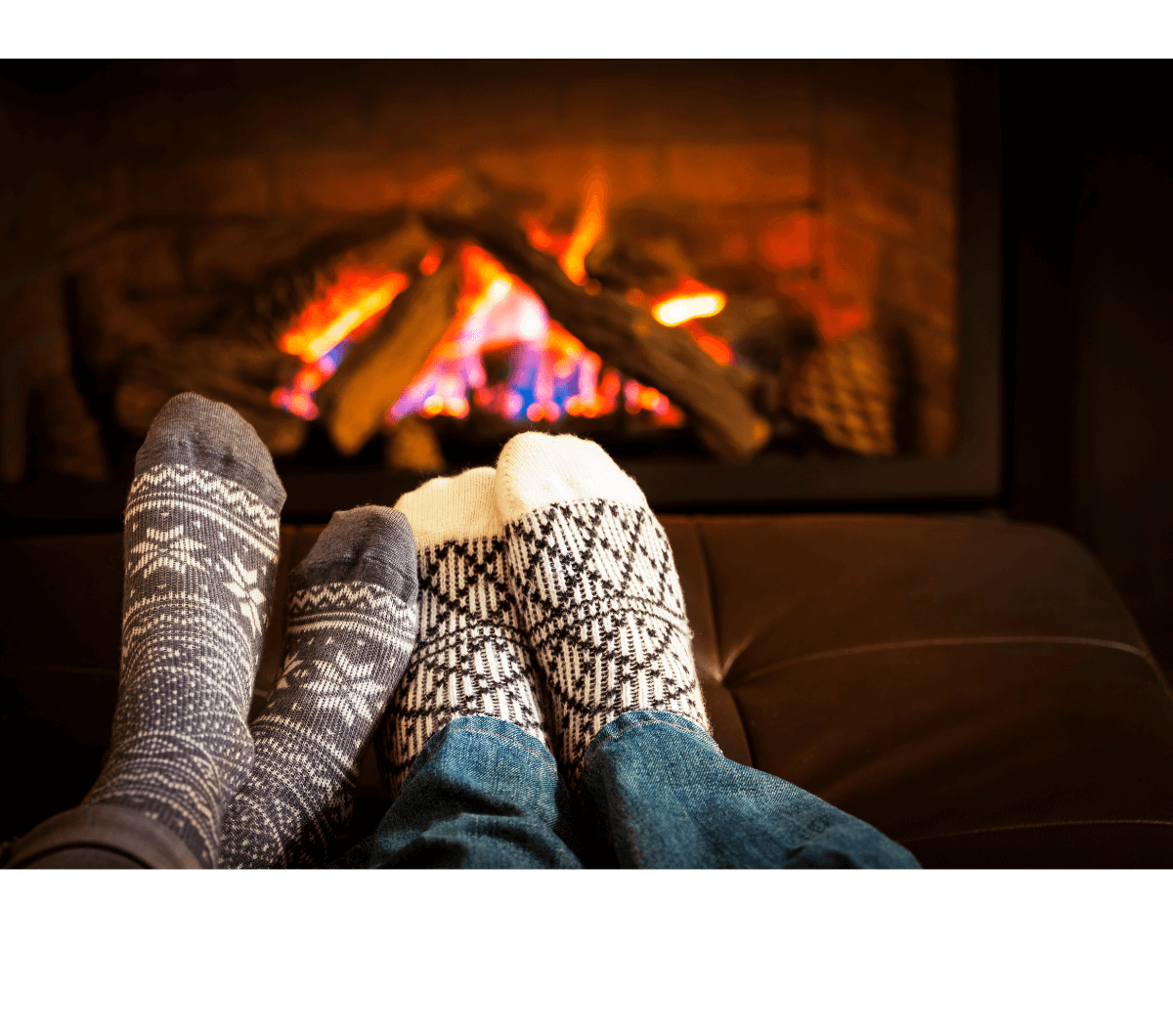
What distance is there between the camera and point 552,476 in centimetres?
81

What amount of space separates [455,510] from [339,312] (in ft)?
2.26

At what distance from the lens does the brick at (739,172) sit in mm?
1438

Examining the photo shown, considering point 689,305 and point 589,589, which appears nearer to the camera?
point 589,589

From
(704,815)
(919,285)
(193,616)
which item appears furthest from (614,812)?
(919,285)

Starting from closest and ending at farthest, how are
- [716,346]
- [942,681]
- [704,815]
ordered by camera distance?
[704,815] → [942,681] → [716,346]

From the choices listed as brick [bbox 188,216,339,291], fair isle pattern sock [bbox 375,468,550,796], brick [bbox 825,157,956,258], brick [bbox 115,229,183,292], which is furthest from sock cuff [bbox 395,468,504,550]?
brick [bbox 825,157,956,258]

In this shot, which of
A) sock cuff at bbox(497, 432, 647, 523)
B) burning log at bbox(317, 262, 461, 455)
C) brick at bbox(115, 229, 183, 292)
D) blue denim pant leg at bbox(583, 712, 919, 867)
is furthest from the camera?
brick at bbox(115, 229, 183, 292)

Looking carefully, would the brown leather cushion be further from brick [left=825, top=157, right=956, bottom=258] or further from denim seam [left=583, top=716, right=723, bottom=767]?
brick [left=825, top=157, right=956, bottom=258]

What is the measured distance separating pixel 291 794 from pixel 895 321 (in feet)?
4.00

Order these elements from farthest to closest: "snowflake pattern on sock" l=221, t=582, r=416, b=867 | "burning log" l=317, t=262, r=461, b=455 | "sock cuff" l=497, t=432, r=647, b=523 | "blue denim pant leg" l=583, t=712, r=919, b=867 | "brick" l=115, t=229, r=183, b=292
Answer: "brick" l=115, t=229, r=183, b=292, "burning log" l=317, t=262, r=461, b=455, "sock cuff" l=497, t=432, r=647, b=523, "snowflake pattern on sock" l=221, t=582, r=416, b=867, "blue denim pant leg" l=583, t=712, r=919, b=867

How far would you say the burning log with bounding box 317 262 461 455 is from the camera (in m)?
1.30

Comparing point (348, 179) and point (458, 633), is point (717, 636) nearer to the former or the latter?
point (458, 633)
